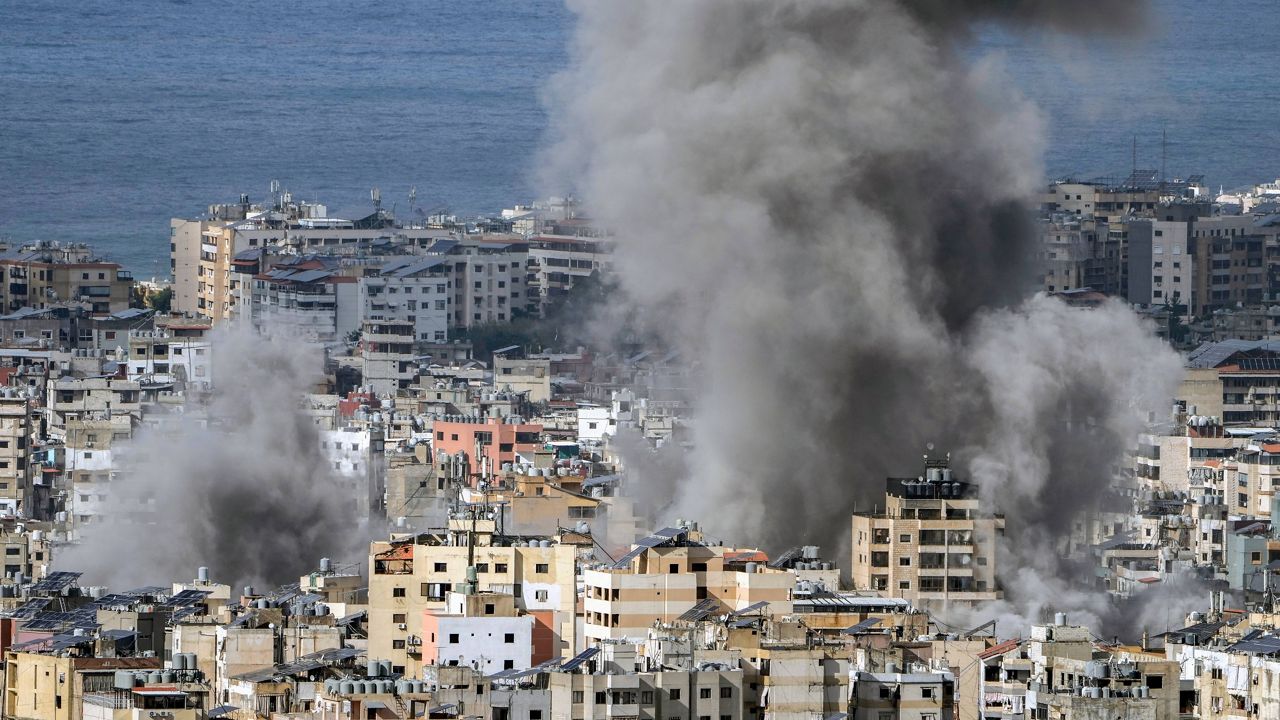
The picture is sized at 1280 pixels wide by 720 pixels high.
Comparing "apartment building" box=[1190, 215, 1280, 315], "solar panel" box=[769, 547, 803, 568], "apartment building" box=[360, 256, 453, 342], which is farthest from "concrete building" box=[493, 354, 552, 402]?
"solar panel" box=[769, 547, 803, 568]

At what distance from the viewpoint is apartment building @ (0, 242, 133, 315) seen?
92.9m

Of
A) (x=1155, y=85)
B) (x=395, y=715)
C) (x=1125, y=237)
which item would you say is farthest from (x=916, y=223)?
(x=1155, y=85)

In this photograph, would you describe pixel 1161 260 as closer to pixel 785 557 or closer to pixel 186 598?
pixel 785 557

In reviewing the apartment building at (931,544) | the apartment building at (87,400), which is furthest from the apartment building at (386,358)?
the apartment building at (931,544)

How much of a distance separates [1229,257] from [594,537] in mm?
51575

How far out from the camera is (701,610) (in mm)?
38188

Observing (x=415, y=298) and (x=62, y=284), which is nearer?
(x=415, y=298)

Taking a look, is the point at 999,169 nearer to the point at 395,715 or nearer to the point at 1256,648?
the point at 1256,648

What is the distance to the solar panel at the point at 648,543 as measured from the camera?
129 ft

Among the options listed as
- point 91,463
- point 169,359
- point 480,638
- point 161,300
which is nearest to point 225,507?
point 91,463

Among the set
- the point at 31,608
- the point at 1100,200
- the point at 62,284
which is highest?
the point at 1100,200

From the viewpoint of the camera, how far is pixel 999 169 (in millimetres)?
51500

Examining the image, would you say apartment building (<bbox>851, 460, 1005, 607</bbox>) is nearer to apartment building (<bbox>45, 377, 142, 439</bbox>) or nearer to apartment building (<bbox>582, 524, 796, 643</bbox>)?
apartment building (<bbox>582, 524, 796, 643</bbox>)

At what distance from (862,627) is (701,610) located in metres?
1.57
